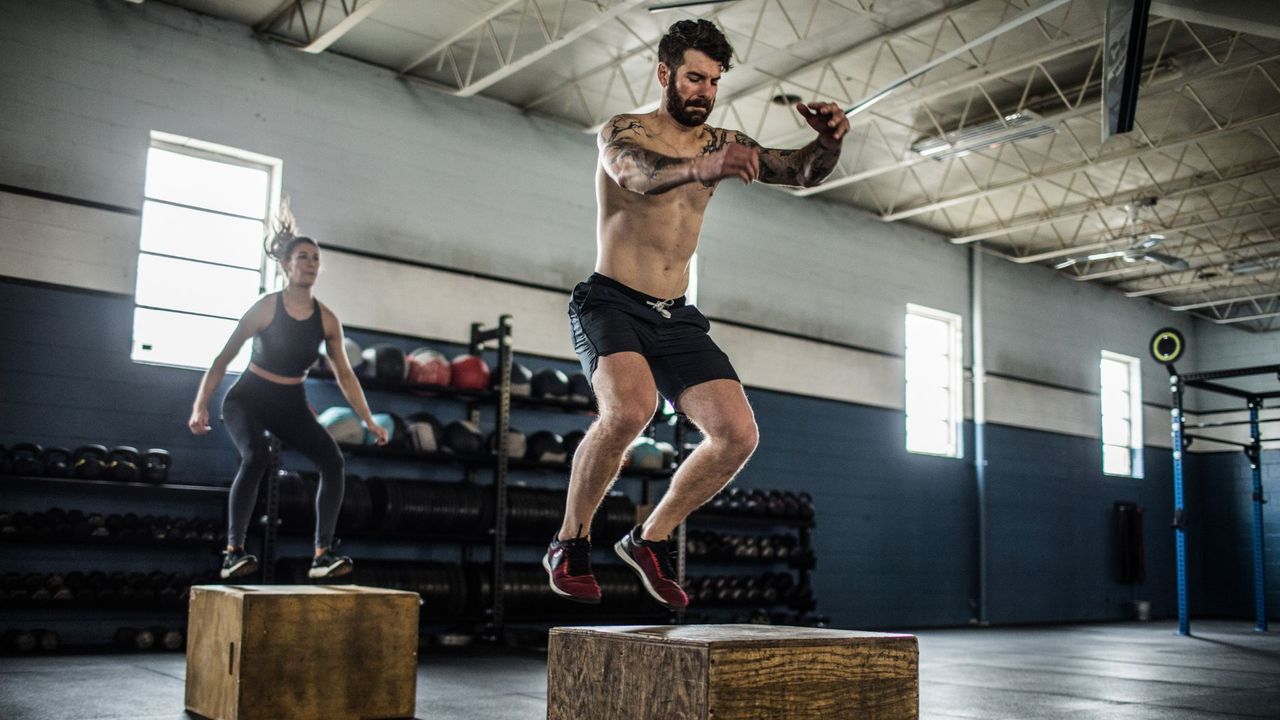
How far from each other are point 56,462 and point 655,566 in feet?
15.9

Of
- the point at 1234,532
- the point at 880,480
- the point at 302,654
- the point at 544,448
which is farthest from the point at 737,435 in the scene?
the point at 1234,532

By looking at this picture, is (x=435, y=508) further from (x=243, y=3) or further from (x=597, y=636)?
(x=597, y=636)

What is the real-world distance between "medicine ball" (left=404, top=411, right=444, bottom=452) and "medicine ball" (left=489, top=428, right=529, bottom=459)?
370 mm

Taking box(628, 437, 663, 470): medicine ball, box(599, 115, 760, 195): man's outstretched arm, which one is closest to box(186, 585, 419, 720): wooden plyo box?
box(599, 115, 760, 195): man's outstretched arm

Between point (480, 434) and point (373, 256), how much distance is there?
1.52 m

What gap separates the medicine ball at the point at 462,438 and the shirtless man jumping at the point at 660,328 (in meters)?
4.98

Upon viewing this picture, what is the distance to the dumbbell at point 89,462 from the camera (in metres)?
6.29

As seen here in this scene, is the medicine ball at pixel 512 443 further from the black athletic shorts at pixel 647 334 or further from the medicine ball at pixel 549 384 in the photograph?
the black athletic shorts at pixel 647 334

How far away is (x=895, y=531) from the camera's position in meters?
11.3

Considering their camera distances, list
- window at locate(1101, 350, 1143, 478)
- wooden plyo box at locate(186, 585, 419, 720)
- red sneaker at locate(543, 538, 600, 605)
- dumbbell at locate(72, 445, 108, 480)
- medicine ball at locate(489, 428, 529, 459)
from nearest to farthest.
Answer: red sneaker at locate(543, 538, 600, 605) < wooden plyo box at locate(186, 585, 419, 720) < dumbbell at locate(72, 445, 108, 480) < medicine ball at locate(489, 428, 529, 459) < window at locate(1101, 350, 1143, 478)

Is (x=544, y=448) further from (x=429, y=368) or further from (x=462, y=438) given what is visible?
(x=429, y=368)

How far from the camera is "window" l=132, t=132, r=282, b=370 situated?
7.23 meters

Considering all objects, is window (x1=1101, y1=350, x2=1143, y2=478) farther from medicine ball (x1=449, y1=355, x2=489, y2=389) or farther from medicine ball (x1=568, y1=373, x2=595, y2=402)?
medicine ball (x1=449, y1=355, x2=489, y2=389)

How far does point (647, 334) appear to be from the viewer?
2.69m
